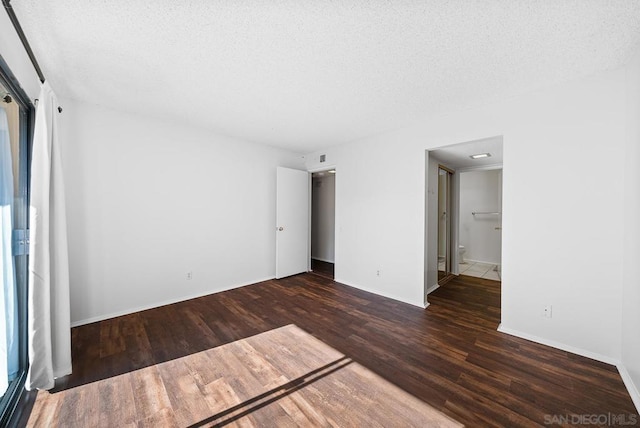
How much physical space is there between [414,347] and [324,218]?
4.24 metres

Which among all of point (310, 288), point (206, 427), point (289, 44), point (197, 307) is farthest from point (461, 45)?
point (197, 307)

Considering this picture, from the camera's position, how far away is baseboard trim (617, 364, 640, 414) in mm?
1572

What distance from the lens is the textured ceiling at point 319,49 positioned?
1430 mm

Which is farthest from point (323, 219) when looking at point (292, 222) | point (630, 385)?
point (630, 385)

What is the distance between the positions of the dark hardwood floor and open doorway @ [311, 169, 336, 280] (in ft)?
8.13

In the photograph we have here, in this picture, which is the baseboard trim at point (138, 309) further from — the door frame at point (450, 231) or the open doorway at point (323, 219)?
the door frame at point (450, 231)

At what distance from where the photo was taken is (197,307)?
3.14 meters

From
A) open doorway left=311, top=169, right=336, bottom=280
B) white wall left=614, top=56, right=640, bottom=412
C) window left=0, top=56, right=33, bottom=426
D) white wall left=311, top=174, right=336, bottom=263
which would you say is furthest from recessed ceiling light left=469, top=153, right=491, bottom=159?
window left=0, top=56, right=33, bottom=426

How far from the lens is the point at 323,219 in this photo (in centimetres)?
628

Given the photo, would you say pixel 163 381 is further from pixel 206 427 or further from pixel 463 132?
pixel 463 132

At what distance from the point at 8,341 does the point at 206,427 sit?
1.47 m

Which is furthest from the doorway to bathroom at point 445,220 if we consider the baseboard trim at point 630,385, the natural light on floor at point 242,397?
the natural light on floor at point 242,397

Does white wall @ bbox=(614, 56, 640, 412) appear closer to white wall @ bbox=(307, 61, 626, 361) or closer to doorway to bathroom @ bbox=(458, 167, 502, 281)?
white wall @ bbox=(307, 61, 626, 361)

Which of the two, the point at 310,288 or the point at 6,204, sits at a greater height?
the point at 6,204
